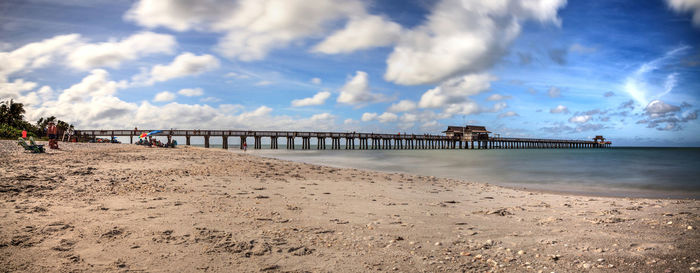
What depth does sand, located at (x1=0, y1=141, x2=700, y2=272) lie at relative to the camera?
4160mm

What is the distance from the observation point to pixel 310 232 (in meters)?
5.44

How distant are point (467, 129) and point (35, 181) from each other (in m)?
86.2

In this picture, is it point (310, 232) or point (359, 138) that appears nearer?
point (310, 232)

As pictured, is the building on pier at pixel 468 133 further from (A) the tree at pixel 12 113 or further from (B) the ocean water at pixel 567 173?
(A) the tree at pixel 12 113

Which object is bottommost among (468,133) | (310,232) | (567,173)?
(567,173)

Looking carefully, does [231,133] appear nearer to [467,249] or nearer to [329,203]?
[329,203]

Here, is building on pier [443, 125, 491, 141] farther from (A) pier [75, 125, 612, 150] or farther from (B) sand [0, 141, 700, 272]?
(B) sand [0, 141, 700, 272]

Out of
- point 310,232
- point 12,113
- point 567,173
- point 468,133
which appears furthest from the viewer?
point 468,133

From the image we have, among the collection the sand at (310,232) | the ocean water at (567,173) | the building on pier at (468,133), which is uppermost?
the building on pier at (468,133)

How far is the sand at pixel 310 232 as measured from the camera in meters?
4.16

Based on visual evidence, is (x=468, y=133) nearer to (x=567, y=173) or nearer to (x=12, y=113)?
(x=567, y=173)

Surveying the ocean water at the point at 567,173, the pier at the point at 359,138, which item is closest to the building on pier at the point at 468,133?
the pier at the point at 359,138

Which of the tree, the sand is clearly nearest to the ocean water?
the sand

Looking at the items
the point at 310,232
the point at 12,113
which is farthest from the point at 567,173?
the point at 12,113
